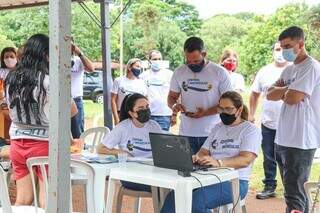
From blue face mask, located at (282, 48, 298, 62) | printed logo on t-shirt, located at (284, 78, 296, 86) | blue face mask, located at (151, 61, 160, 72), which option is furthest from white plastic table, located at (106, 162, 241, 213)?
blue face mask, located at (151, 61, 160, 72)

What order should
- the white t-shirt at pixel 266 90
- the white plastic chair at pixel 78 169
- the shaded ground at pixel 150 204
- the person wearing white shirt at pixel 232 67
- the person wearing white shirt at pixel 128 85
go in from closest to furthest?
the white plastic chair at pixel 78 169 → the shaded ground at pixel 150 204 → the white t-shirt at pixel 266 90 → the person wearing white shirt at pixel 232 67 → the person wearing white shirt at pixel 128 85

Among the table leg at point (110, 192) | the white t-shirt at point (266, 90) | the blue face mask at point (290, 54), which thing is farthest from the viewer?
the white t-shirt at point (266, 90)

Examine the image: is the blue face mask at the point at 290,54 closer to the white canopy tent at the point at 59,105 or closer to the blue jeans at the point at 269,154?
the blue jeans at the point at 269,154

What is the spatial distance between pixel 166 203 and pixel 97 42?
18.4 m

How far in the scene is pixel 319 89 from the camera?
12.1 ft

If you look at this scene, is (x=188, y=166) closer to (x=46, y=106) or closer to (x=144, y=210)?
(x=46, y=106)

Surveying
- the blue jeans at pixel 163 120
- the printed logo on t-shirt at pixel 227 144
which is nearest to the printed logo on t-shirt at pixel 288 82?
the printed logo on t-shirt at pixel 227 144

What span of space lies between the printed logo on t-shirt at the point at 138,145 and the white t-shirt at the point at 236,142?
456mm

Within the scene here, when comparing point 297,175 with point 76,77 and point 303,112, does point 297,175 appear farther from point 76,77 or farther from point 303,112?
point 76,77

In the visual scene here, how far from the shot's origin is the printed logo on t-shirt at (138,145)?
382cm

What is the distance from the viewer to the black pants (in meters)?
3.66

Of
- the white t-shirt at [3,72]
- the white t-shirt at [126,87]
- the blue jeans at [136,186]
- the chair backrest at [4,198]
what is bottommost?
the blue jeans at [136,186]

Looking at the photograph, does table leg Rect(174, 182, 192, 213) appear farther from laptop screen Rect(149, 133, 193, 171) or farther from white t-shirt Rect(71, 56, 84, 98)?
white t-shirt Rect(71, 56, 84, 98)

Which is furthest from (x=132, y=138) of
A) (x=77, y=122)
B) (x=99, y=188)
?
(x=77, y=122)
